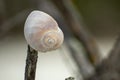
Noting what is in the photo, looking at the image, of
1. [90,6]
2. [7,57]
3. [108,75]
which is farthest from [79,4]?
[108,75]

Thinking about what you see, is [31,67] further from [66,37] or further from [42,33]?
[66,37]

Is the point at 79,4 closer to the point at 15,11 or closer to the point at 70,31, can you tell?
the point at 15,11

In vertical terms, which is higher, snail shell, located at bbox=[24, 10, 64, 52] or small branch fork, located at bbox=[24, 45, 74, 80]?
snail shell, located at bbox=[24, 10, 64, 52]

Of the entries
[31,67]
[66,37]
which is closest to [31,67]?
[31,67]

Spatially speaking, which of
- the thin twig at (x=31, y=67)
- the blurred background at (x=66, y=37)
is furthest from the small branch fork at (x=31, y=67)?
the blurred background at (x=66, y=37)

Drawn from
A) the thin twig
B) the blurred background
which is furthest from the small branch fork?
the blurred background

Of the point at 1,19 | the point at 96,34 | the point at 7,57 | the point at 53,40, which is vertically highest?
the point at 96,34

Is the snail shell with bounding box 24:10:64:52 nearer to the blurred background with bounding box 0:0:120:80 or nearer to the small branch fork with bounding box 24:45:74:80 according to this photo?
the small branch fork with bounding box 24:45:74:80

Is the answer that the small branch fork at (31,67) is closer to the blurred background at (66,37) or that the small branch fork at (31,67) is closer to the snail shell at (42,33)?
the snail shell at (42,33)
